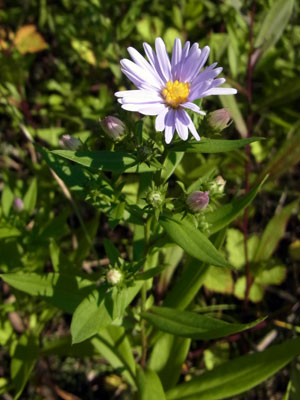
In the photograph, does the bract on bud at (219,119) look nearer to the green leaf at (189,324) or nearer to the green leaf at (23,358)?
the green leaf at (189,324)

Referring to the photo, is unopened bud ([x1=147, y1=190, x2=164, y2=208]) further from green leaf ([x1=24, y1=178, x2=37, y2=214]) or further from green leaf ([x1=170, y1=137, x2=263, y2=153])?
green leaf ([x1=24, y1=178, x2=37, y2=214])

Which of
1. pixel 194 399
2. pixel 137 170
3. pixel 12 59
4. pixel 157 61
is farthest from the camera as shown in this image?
pixel 12 59

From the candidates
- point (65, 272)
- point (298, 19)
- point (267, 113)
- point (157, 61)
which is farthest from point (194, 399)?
point (298, 19)

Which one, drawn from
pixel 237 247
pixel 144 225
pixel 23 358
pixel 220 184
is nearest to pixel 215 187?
pixel 220 184

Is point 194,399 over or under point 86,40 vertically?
under

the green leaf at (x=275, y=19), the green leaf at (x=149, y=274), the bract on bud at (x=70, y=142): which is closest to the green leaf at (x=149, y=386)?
the green leaf at (x=149, y=274)

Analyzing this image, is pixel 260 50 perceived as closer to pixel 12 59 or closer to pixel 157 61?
pixel 157 61

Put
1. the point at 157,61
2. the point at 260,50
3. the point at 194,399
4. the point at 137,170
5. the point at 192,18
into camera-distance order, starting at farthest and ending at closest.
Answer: the point at 192,18 < the point at 260,50 < the point at 194,399 < the point at 157,61 < the point at 137,170
